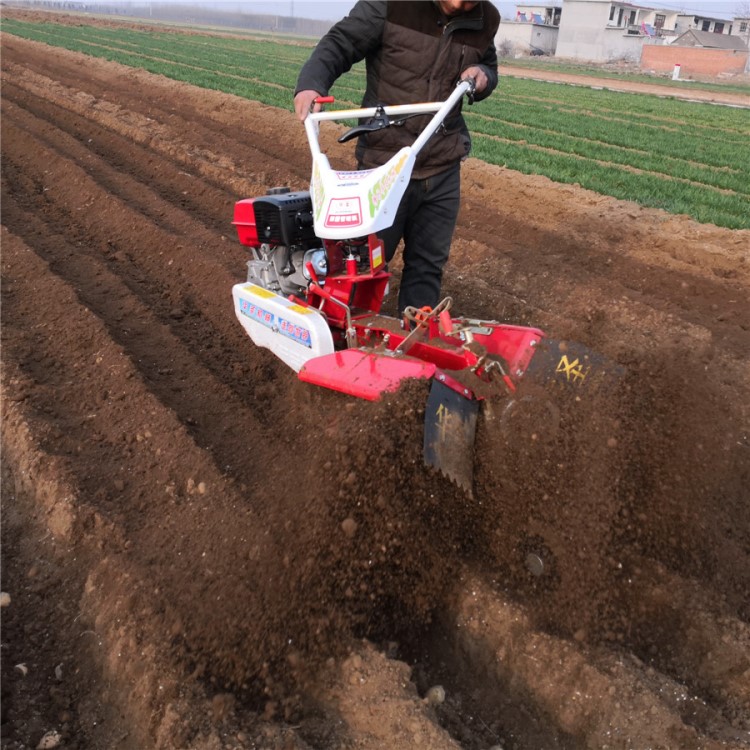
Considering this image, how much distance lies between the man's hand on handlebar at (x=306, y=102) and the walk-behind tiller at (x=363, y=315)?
6cm

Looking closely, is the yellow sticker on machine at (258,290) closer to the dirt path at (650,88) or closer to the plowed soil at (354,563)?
the plowed soil at (354,563)

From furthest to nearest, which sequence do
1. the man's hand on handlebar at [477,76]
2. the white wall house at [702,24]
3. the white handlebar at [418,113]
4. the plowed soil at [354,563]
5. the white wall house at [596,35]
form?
1. the white wall house at [702,24]
2. the white wall house at [596,35]
3. the man's hand on handlebar at [477,76]
4. the white handlebar at [418,113]
5. the plowed soil at [354,563]

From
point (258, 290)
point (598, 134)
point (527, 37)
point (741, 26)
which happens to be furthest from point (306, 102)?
point (741, 26)

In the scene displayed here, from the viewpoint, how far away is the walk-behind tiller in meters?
2.96

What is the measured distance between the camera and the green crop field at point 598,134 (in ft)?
31.6

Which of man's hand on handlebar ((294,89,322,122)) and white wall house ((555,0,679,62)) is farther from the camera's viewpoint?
white wall house ((555,0,679,62))

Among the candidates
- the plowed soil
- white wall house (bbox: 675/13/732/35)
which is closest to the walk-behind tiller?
the plowed soil

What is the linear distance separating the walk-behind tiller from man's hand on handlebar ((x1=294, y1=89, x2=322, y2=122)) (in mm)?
58

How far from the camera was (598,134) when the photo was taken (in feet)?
51.7

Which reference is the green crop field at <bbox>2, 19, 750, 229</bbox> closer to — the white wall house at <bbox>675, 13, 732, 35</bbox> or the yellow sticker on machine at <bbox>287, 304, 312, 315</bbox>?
the yellow sticker on machine at <bbox>287, 304, 312, 315</bbox>

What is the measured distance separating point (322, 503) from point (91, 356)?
2.37 metres

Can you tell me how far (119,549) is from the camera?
3133 millimetres

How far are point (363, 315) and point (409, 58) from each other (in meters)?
1.36

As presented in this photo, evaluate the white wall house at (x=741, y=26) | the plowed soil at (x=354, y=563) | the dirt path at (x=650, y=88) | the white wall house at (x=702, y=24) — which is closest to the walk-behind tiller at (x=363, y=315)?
the plowed soil at (x=354, y=563)
